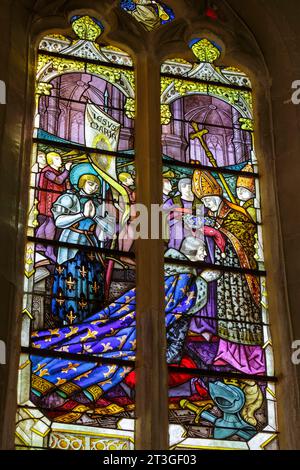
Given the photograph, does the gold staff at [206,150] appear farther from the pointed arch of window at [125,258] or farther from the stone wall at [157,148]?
the stone wall at [157,148]

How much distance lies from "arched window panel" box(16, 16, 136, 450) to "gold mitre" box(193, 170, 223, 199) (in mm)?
520

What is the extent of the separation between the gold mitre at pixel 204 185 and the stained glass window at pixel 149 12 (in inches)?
56.6

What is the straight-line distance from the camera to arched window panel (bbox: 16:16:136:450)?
9.01m

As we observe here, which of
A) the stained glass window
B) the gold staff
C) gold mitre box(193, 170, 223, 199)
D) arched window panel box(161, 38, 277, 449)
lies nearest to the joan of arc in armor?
arched window panel box(161, 38, 277, 449)

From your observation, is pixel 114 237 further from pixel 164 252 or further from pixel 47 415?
pixel 47 415

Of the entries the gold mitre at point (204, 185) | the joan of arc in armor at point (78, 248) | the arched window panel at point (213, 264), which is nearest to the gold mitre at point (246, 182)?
the arched window panel at point (213, 264)

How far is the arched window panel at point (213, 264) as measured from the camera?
30.5 feet

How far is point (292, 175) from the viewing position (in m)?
10.3

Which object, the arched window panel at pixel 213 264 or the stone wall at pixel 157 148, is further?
the arched window panel at pixel 213 264

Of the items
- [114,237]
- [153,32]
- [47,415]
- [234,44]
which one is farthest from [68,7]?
[47,415]

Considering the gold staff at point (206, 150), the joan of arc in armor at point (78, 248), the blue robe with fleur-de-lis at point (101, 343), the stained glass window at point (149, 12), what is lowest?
the blue robe with fleur-de-lis at point (101, 343)

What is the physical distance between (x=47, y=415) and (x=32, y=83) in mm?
2763

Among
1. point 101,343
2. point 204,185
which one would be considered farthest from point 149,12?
point 101,343

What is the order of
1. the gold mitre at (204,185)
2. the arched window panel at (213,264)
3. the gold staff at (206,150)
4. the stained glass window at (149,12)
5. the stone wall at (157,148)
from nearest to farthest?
the stone wall at (157,148)
the arched window panel at (213,264)
the gold mitre at (204,185)
the gold staff at (206,150)
the stained glass window at (149,12)
